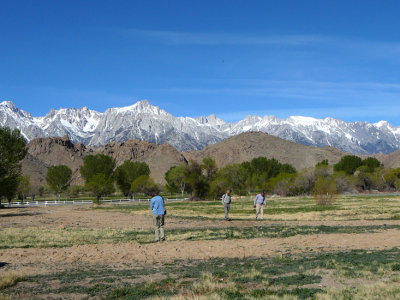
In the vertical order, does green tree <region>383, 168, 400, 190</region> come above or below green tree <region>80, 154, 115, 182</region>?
below

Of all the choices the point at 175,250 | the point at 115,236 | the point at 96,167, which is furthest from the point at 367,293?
the point at 96,167

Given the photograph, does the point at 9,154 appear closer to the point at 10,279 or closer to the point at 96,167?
the point at 10,279

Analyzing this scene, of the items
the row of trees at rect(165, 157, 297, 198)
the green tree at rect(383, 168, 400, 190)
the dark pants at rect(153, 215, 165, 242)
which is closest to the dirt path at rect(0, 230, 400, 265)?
the dark pants at rect(153, 215, 165, 242)

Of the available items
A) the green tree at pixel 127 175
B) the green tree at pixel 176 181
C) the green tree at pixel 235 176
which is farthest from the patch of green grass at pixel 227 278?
the green tree at pixel 127 175

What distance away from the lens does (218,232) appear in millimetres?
24625

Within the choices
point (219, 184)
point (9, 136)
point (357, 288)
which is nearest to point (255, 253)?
point (357, 288)

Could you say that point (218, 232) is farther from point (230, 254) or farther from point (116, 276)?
point (116, 276)

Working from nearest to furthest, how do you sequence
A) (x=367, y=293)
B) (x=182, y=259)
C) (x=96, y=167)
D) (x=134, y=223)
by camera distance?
(x=367, y=293) < (x=182, y=259) < (x=134, y=223) < (x=96, y=167)

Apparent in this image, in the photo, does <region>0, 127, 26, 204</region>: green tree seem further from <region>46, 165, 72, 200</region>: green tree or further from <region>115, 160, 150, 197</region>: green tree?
<region>46, 165, 72, 200</region>: green tree

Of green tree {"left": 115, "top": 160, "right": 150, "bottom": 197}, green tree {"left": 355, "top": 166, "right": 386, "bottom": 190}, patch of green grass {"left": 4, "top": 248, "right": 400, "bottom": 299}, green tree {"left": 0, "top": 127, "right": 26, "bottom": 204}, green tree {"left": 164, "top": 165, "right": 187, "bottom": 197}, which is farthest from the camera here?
green tree {"left": 115, "top": 160, "right": 150, "bottom": 197}

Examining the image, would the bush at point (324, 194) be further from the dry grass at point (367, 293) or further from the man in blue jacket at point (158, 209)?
the dry grass at point (367, 293)

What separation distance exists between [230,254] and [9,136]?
143ft

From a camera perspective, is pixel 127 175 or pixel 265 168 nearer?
pixel 127 175

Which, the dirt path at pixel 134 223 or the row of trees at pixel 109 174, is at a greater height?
the row of trees at pixel 109 174
